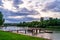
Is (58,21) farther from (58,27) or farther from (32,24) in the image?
(32,24)

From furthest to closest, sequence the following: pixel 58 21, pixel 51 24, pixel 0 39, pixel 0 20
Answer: pixel 51 24, pixel 58 21, pixel 0 20, pixel 0 39

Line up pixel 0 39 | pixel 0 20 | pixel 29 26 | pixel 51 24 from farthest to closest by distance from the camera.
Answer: pixel 29 26
pixel 51 24
pixel 0 20
pixel 0 39

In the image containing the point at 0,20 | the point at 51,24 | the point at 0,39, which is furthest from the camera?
the point at 51,24

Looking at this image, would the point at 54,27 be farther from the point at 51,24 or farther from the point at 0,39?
the point at 0,39

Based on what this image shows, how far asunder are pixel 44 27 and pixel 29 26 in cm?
423

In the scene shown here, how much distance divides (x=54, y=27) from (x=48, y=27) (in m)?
1.76

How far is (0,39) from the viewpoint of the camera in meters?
13.6

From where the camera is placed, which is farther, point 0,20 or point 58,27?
point 58,27

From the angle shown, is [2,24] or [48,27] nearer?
[2,24]

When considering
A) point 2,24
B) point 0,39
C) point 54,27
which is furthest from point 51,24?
point 0,39

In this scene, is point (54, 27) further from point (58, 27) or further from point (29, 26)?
point (29, 26)

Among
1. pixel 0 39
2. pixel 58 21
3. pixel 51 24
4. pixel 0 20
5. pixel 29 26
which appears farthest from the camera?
pixel 29 26

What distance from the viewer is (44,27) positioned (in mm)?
50594

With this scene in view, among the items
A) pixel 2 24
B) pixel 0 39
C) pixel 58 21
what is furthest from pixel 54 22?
pixel 0 39
